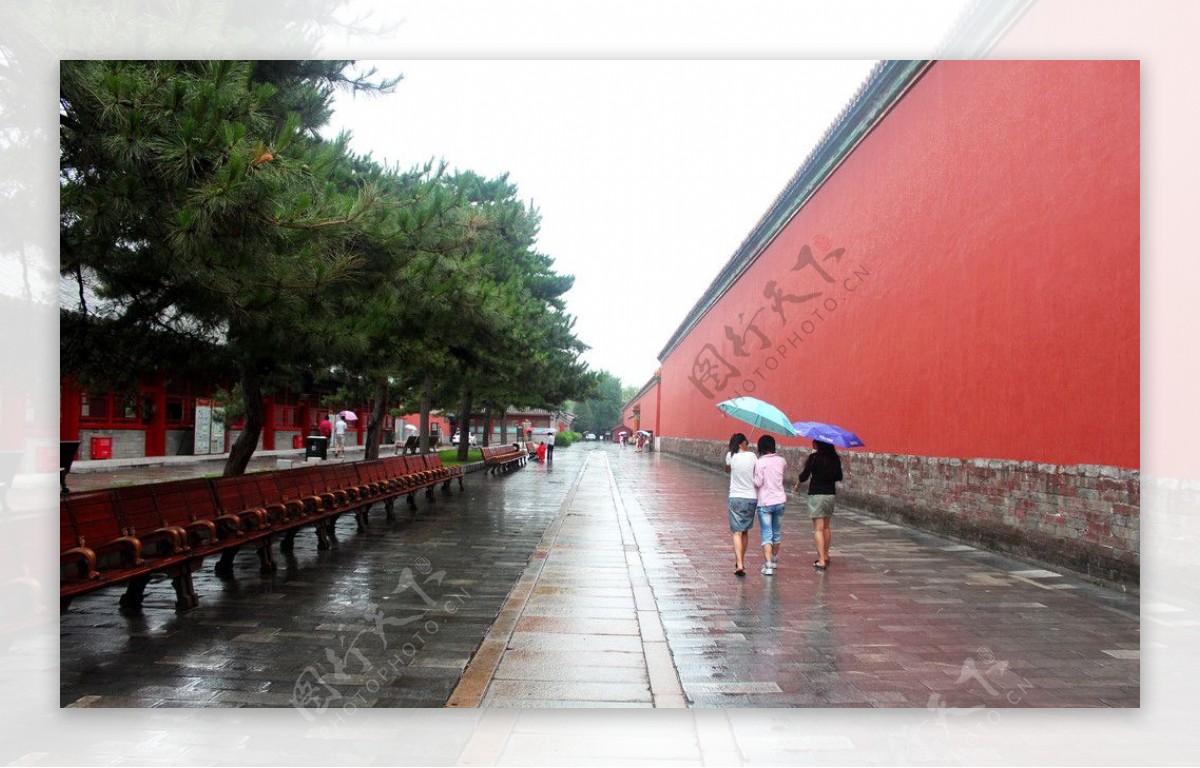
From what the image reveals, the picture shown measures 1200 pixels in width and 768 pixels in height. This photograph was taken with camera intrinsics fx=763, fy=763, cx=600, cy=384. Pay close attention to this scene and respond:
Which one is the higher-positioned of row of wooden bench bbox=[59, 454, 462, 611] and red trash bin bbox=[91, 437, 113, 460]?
row of wooden bench bbox=[59, 454, 462, 611]

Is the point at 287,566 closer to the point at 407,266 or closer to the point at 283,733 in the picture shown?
the point at 407,266

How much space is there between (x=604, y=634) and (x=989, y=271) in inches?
248

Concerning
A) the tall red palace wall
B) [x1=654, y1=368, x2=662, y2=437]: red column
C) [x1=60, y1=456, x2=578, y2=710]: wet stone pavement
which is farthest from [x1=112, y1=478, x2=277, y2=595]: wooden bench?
[x1=654, y1=368, x2=662, y2=437]: red column

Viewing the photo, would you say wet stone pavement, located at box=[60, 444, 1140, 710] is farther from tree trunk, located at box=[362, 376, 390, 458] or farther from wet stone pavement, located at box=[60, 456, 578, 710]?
tree trunk, located at box=[362, 376, 390, 458]

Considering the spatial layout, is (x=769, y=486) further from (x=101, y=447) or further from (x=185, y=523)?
(x=101, y=447)

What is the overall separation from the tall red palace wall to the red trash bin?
642 inches

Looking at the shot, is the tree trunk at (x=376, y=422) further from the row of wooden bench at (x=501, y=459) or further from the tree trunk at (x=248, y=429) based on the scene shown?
the tree trunk at (x=248, y=429)

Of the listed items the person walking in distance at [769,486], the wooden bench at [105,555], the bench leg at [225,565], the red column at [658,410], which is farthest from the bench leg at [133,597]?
the red column at [658,410]

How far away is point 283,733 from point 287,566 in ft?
12.3

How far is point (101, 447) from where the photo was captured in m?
17.9

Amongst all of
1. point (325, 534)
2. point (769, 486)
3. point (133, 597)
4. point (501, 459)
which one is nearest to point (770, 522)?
point (769, 486)

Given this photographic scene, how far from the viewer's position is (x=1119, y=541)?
628cm

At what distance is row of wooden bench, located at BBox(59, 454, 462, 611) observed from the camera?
458cm

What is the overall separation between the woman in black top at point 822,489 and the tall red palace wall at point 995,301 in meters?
2.06
